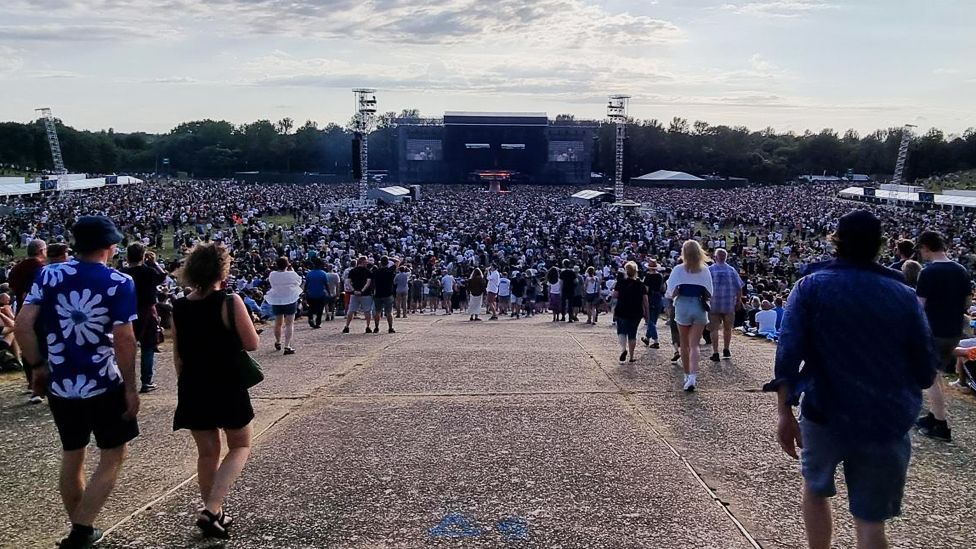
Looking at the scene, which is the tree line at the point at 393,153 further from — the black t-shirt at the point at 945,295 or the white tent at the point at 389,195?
the black t-shirt at the point at 945,295

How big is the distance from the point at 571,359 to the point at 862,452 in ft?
20.8

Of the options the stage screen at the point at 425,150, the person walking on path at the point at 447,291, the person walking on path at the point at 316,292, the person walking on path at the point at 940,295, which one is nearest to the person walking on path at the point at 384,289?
the person walking on path at the point at 316,292

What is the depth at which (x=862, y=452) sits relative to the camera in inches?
112

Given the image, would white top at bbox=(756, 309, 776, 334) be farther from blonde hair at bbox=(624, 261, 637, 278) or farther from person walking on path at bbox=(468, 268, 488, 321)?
person walking on path at bbox=(468, 268, 488, 321)

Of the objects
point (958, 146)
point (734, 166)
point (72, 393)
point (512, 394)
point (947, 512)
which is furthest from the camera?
point (734, 166)

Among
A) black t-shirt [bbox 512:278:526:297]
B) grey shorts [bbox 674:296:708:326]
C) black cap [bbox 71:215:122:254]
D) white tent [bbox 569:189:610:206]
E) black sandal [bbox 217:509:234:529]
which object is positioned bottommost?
white tent [bbox 569:189:610:206]

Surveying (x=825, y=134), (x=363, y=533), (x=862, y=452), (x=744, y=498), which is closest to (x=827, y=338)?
(x=862, y=452)

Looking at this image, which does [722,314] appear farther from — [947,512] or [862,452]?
[862,452]

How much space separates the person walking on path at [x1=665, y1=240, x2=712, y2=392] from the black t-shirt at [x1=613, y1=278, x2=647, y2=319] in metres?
1.16

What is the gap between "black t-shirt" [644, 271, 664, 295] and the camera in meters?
10.7

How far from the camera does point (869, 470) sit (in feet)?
9.30

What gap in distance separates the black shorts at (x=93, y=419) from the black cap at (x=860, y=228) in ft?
10.5

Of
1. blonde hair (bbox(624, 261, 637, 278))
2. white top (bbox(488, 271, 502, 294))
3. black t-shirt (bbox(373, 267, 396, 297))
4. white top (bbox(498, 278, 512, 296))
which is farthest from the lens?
white top (bbox(498, 278, 512, 296))

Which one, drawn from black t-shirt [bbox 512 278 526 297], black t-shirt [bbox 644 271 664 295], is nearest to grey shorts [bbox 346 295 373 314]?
black t-shirt [bbox 644 271 664 295]
